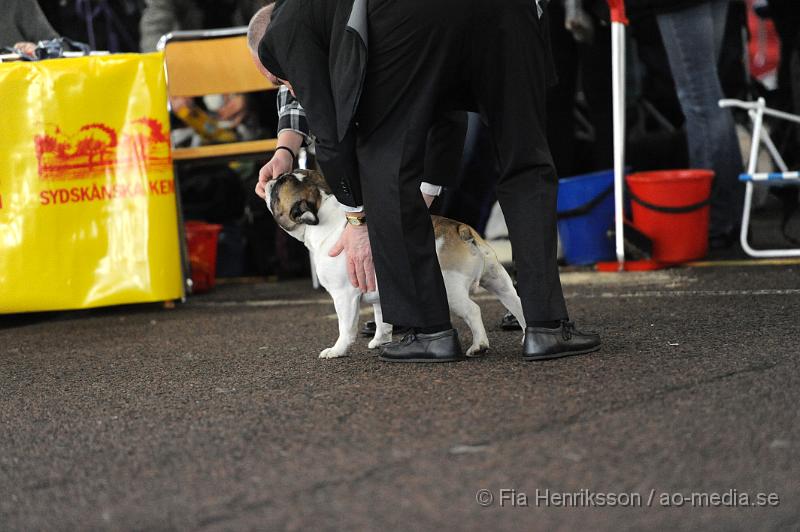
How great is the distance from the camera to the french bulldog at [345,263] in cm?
294

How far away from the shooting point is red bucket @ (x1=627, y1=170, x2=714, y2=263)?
15.9 ft

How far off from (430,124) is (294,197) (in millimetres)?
600

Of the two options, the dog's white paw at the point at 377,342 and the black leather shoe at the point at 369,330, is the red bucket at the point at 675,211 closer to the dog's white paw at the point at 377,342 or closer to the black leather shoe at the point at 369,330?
the black leather shoe at the point at 369,330

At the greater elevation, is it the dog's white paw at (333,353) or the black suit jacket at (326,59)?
the black suit jacket at (326,59)

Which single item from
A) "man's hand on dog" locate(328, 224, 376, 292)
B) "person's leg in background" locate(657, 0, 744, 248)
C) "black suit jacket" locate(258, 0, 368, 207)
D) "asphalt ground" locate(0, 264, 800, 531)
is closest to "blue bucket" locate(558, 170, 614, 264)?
"person's leg in background" locate(657, 0, 744, 248)

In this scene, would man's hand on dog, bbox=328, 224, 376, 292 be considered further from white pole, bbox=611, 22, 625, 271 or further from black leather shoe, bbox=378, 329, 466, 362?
white pole, bbox=611, 22, 625, 271

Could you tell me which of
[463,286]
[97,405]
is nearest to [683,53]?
[463,286]

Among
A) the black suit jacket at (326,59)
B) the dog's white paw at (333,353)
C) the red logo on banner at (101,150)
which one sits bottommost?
the dog's white paw at (333,353)

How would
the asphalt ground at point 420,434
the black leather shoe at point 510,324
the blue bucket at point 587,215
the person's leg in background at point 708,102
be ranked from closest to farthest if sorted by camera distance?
the asphalt ground at point 420,434 → the black leather shoe at point 510,324 → the person's leg in background at point 708,102 → the blue bucket at point 587,215

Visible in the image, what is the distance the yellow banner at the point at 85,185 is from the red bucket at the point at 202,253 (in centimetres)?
70

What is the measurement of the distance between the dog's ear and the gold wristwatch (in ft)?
0.67

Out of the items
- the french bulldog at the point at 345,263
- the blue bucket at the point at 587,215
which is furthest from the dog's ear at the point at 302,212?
the blue bucket at the point at 587,215

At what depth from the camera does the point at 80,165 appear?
446 cm

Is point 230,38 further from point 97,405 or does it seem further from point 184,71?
point 97,405
